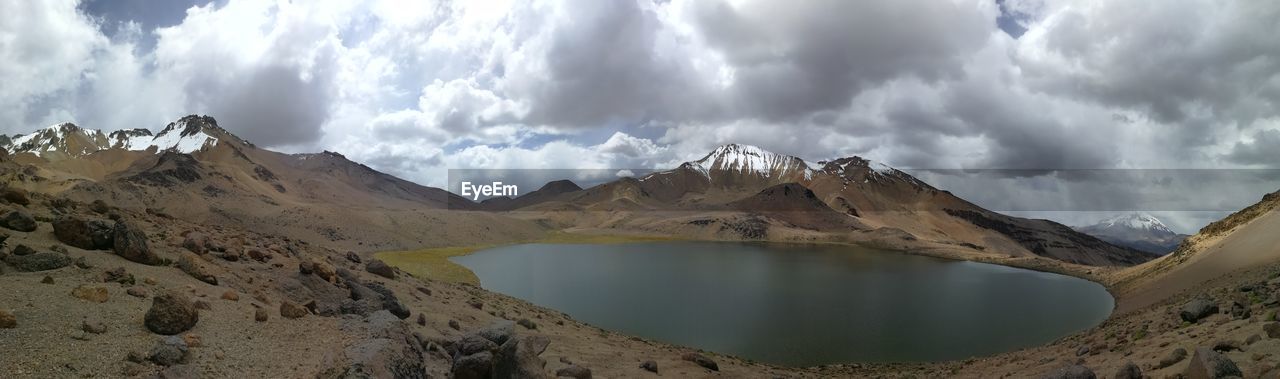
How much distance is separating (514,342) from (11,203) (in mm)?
13889

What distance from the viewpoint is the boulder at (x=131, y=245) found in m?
12.7

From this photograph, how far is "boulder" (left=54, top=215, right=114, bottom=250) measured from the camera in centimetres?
1241

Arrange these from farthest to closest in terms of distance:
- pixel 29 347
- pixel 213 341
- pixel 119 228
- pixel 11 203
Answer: pixel 11 203 < pixel 119 228 < pixel 213 341 < pixel 29 347

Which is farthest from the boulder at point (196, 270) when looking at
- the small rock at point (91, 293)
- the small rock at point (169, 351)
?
the small rock at point (169, 351)

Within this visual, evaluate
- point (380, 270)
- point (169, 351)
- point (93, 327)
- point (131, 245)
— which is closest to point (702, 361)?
point (380, 270)

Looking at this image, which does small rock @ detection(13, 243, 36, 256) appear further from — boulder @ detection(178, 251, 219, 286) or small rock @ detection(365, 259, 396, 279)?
small rock @ detection(365, 259, 396, 279)

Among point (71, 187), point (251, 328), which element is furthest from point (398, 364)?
point (71, 187)

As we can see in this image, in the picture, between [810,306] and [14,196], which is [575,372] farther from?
[810,306]

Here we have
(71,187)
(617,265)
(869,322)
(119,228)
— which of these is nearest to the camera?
(119,228)

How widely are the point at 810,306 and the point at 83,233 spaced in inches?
1666

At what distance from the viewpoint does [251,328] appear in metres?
10.5

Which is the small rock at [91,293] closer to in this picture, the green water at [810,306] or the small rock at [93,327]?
the small rock at [93,327]

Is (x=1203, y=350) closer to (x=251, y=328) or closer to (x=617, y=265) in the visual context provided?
(x=251, y=328)

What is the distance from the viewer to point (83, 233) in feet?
41.2
